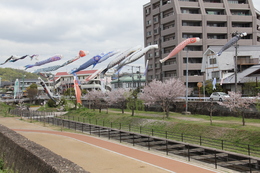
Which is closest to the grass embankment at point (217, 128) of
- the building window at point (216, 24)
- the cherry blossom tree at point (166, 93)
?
the cherry blossom tree at point (166, 93)

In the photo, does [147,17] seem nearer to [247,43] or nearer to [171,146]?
[247,43]

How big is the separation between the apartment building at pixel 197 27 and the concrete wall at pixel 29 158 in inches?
2001

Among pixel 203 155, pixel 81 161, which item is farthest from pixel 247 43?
pixel 81 161

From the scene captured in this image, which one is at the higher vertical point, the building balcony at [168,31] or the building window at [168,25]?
the building window at [168,25]

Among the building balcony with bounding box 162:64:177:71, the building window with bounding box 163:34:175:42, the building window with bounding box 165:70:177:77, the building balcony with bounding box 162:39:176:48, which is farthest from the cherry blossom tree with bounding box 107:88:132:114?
the building window with bounding box 163:34:175:42

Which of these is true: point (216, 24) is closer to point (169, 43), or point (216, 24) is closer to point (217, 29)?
point (217, 29)

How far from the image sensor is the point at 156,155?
16.9 m

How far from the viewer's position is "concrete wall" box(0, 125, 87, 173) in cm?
791

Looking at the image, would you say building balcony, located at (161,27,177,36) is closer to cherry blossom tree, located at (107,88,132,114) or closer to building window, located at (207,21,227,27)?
building window, located at (207,21,227,27)

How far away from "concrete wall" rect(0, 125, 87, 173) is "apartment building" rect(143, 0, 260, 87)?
167 ft

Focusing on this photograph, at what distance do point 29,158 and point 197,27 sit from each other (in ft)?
191

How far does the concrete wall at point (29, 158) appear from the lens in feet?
25.9

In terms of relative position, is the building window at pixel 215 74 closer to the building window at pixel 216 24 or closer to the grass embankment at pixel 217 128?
the building window at pixel 216 24

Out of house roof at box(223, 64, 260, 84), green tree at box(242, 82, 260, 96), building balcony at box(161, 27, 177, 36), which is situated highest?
building balcony at box(161, 27, 177, 36)
